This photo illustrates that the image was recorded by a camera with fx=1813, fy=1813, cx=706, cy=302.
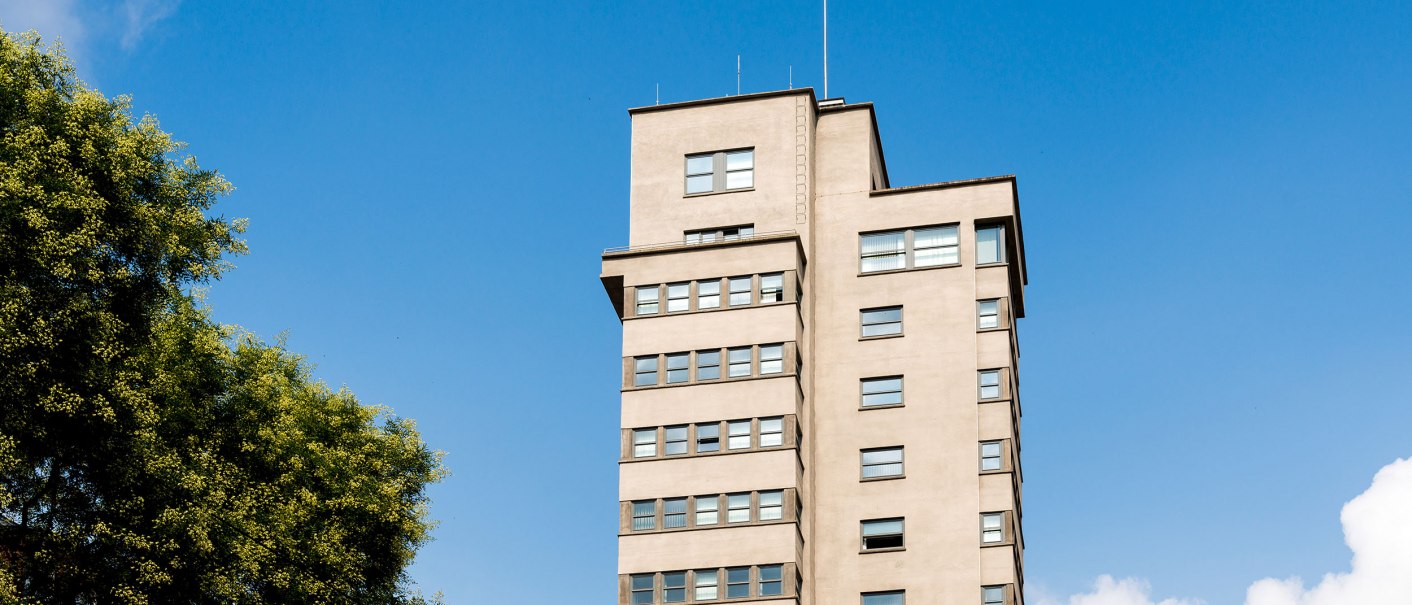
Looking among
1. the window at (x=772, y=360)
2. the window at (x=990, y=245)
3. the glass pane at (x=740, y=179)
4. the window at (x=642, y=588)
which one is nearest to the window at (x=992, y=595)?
the window at (x=772, y=360)

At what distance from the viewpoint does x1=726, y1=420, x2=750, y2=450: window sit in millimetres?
78125

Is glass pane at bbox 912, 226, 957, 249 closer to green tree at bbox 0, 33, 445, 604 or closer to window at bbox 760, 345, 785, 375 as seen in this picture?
window at bbox 760, 345, 785, 375

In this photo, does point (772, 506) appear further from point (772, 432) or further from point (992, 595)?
point (992, 595)

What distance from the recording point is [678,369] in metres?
79.8

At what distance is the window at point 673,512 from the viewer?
253 feet

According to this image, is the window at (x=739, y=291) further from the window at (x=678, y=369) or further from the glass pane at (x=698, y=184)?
the glass pane at (x=698, y=184)

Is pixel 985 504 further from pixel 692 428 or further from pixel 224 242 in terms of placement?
pixel 224 242

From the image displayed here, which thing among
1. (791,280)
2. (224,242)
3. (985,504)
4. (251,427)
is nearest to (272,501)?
(251,427)

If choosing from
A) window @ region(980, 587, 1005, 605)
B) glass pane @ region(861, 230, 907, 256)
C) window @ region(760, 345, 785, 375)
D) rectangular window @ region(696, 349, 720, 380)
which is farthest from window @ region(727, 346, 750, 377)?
window @ region(980, 587, 1005, 605)

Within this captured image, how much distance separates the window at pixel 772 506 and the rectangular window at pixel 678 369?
6475mm

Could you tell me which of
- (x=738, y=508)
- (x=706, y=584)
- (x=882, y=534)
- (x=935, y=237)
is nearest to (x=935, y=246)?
(x=935, y=237)

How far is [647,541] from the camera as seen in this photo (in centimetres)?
7700

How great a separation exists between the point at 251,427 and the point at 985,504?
30.9m

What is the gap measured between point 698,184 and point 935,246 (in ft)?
37.4
